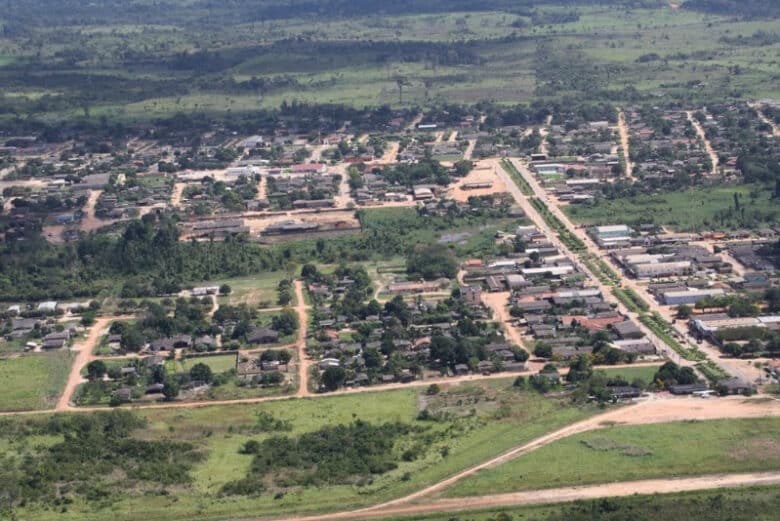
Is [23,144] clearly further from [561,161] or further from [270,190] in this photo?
[561,161]

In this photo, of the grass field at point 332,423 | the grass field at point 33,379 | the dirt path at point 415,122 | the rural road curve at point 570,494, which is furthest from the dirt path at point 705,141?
the grass field at point 33,379

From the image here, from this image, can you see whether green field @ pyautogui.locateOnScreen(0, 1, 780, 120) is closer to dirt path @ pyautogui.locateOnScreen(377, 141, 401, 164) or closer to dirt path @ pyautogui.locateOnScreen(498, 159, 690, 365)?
dirt path @ pyautogui.locateOnScreen(377, 141, 401, 164)

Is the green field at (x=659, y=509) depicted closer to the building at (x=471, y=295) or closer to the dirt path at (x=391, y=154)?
the building at (x=471, y=295)

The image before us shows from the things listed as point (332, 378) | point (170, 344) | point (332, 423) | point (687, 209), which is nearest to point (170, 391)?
point (170, 344)

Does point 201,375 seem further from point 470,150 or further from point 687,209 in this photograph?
point 470,150

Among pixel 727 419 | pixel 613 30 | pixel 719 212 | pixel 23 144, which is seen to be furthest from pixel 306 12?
pixel 727 419
